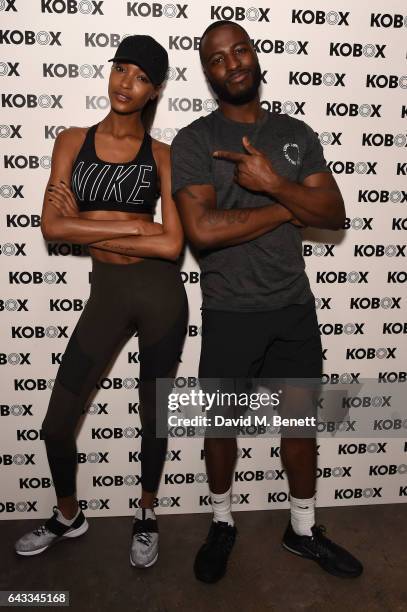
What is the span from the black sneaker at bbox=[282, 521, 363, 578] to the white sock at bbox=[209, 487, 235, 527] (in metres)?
0.29

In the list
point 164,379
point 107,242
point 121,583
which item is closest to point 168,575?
point 121,583

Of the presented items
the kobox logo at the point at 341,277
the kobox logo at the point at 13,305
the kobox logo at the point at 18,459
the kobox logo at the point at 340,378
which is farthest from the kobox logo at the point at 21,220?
the kobox logo at the point at 340,378

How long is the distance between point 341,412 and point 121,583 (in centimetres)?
130

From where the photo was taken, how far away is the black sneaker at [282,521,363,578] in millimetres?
2322

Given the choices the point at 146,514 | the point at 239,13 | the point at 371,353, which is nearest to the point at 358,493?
the point at 371,353

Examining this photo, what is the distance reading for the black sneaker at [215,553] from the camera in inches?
90.6

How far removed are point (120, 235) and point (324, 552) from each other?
61.2 inches

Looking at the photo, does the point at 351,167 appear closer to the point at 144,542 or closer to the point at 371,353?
the point at 371,353

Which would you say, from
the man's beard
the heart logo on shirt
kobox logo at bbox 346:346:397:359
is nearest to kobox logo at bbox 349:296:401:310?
kobox logo at bbox 346:346:397:359

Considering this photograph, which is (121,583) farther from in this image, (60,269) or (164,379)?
(60,269)

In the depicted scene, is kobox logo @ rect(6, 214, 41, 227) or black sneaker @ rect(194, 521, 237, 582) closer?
black sneaker @ rect(194, 521, 237, 582)

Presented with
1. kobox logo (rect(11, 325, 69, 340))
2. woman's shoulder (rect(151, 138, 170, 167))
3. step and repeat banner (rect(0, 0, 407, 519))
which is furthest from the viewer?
kobox logo (rect(11, 325, 69, 340))

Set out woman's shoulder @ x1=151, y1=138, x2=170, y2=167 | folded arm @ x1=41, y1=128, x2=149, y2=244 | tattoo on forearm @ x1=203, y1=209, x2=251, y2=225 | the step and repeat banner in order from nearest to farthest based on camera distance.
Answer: tattoo on forearm @ x1=203, y1=209, x2=251, y2=225, folded arm @ x1=41, y1=128, x2=149, y2=244, woman's shoulder @ x1=151, y1=138, x2=170, y2=167, the step and repeat banner

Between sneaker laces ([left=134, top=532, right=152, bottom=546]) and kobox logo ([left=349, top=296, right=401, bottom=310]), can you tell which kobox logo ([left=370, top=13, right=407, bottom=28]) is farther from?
sneaker laces ([left=134, top=532, right=152, bottom=546])
